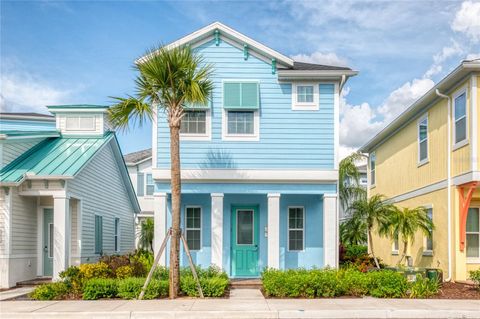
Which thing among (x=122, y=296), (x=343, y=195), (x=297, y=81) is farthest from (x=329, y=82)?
(x=343, y=195)

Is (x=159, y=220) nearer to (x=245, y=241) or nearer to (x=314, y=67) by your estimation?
(x=245, y=241)

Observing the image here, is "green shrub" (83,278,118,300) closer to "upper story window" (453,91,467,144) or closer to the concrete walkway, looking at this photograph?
the concrete walkway

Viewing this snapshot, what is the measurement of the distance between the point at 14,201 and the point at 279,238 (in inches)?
330

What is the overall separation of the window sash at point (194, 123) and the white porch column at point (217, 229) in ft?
6.96

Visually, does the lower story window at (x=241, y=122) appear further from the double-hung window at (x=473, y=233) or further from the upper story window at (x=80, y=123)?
the double-hung window at (x=473, y=233)

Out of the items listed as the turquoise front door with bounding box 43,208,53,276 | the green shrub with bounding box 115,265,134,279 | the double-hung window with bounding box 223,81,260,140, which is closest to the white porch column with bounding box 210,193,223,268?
the double-hung window with bounding box 223,81,260,140

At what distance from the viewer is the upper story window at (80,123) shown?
18.8 metres

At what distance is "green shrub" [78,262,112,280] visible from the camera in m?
13.0

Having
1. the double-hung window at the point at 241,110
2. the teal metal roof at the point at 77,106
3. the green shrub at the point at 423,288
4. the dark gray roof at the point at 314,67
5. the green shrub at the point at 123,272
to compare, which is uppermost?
the dark gray roof at the point at 314,67

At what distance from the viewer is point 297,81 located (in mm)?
15648

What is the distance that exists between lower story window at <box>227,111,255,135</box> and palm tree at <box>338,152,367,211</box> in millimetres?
11972

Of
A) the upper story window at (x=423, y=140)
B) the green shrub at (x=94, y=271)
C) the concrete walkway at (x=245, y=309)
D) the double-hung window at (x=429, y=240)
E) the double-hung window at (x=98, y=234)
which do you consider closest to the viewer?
the concrete walkway at (x=245, y=309)

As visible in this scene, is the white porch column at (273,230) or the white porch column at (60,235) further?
the white porch column at (273,230)

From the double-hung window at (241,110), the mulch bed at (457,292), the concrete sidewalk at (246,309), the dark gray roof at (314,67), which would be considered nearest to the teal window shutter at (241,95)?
the double-hung window at (241,110)
